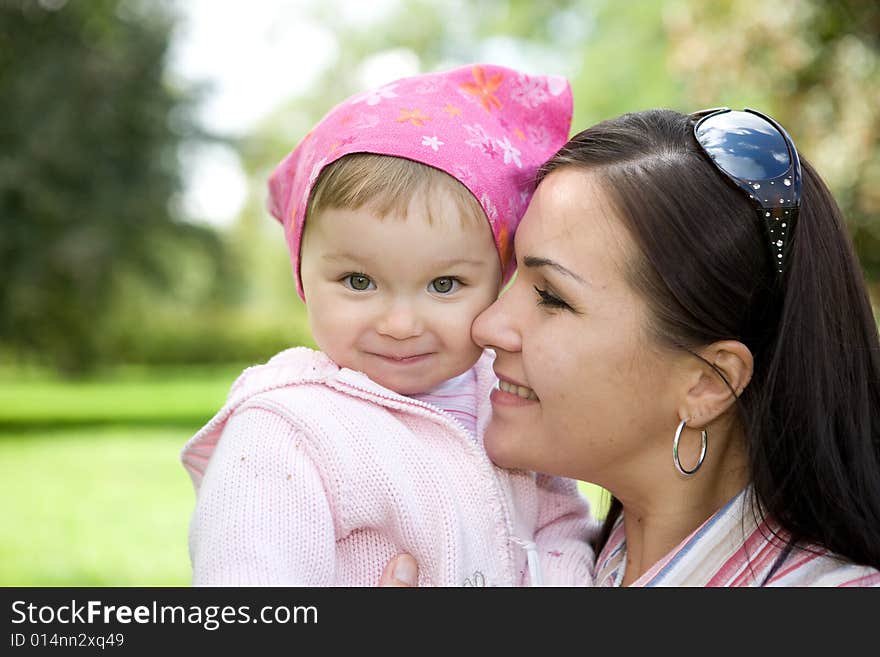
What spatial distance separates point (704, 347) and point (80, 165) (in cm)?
1379

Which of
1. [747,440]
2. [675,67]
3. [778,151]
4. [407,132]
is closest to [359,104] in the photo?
[407,132]

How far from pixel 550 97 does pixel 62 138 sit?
13.0m

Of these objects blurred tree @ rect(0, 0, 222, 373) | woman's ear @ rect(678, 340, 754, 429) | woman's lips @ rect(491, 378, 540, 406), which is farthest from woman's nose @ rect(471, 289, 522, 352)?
blurred tree @ rect(0, 0, 222, 373)

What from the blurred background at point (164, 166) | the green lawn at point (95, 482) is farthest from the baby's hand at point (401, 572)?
the blurred background at point (164, 166)

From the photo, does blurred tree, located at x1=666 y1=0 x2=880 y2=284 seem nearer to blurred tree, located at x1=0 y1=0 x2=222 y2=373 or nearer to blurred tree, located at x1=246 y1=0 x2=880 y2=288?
blurred tree, located at x1=246 y1=0 x2=880 y2=288

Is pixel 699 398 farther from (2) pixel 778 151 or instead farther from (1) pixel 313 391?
(1) pixel 313 391

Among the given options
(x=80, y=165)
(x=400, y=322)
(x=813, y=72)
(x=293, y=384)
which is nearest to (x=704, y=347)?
(x=400, y=322)

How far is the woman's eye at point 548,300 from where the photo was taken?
2.16 metres

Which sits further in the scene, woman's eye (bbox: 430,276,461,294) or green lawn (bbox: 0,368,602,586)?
green lawn (bbox: 0,368,602,586)

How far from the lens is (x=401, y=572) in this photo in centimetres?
212

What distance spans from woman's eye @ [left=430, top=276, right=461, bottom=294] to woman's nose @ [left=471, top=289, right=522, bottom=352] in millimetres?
91

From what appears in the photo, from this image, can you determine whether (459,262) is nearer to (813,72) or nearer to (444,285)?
(444,285)

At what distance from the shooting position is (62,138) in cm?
1404

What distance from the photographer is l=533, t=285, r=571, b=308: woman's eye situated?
2.16m
